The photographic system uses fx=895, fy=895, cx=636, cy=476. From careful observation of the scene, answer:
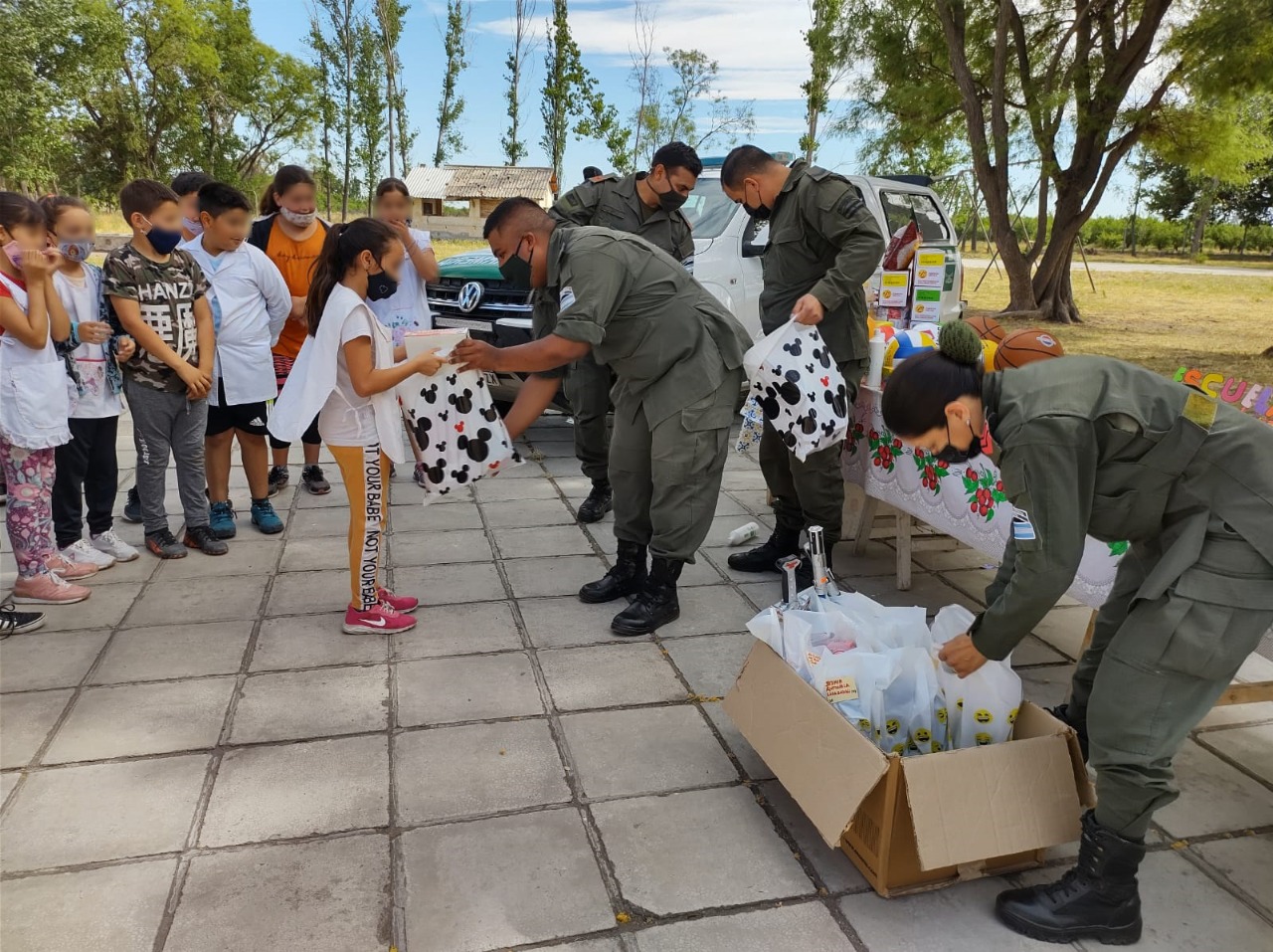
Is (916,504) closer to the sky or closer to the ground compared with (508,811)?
closer to the sky

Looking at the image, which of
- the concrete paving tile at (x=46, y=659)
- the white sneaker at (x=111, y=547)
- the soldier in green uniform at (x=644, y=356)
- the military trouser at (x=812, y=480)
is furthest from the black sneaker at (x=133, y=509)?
the military trouser at (x=812, y=480)

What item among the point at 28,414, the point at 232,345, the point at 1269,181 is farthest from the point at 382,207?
the point at 1269,181

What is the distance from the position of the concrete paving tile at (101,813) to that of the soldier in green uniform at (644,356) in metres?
1.59

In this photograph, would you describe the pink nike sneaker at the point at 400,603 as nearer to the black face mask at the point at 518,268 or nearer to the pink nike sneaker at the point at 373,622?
the pink nike sneaker at the point at 373,622

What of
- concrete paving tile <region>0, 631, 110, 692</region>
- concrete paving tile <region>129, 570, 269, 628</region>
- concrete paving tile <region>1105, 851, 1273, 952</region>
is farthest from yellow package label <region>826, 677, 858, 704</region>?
concrete paving tile <region>0, 631, 110, 692</region>

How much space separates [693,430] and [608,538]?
4.79 ft

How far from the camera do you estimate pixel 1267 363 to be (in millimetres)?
10516

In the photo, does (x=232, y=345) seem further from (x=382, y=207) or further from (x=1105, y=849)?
(x=1105, y=849)

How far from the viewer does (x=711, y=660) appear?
3.37 metres

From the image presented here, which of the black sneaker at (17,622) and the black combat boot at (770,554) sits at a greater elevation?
the black combat boot at (770,554)

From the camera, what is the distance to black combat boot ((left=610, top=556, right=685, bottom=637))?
3.56m

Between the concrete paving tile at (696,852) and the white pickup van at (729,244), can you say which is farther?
the white pickup van at (729,244)

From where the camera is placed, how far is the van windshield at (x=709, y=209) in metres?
6.82

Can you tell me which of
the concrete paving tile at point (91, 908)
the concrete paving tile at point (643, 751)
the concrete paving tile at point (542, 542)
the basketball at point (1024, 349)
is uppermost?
the basketball at point (1024, 349)
